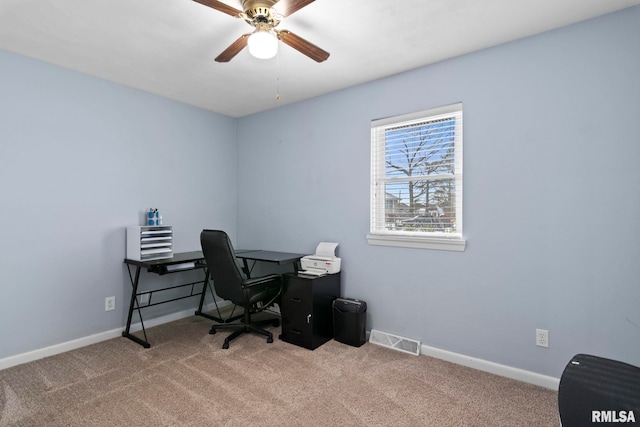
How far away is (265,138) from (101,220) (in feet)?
6.44

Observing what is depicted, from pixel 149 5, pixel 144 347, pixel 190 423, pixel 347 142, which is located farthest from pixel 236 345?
pixel 149 5

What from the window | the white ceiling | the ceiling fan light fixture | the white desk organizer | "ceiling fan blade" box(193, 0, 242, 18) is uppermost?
the white ceiling

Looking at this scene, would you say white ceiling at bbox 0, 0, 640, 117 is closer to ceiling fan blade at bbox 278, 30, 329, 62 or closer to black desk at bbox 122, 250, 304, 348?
ceiling fan blade at bbox 278, 30, 329, 62

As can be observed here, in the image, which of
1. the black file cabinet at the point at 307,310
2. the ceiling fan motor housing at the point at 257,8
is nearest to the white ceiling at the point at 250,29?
the ceiling fan motor housing at the point at 257,8

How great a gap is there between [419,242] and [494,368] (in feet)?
3.55

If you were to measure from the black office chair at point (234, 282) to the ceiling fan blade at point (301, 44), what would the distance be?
155 centimetres

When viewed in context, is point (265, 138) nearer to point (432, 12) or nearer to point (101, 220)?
point (101, 220)

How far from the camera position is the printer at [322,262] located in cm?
317

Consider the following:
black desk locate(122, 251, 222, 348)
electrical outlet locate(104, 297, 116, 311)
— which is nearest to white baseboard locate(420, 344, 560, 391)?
black desk locate(122, 251, 222, 348)

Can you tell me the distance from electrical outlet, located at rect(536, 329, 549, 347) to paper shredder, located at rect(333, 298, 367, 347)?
1324 mm

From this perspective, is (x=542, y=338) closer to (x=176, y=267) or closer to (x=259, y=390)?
(x=259, y=390)

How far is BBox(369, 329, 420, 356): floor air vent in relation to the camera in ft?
9.14

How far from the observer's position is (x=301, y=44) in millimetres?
2008

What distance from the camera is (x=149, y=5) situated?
1946 millimetres
